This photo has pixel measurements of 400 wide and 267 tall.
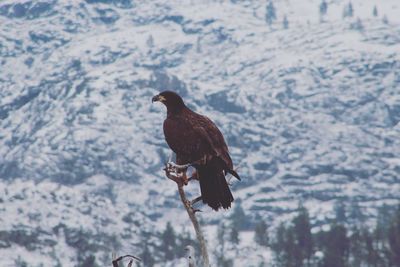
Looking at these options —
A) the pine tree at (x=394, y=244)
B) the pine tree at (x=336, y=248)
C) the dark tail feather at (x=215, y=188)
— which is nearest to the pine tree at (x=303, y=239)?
the pine tree at (x=336, y=248)

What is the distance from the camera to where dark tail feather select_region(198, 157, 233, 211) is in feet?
40.3

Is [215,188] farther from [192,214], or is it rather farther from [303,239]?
[303,239]

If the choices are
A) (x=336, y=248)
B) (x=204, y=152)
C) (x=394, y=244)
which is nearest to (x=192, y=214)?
(x=204, y=152)

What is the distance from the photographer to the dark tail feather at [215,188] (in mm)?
12289

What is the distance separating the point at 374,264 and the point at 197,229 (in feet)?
520

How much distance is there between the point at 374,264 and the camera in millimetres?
164125

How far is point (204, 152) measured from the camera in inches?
496

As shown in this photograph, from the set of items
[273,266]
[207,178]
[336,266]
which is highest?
[207,178]

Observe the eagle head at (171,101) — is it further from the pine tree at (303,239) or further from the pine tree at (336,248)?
the pine tree at (303,239)

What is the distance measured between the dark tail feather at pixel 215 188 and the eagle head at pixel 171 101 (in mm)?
1674

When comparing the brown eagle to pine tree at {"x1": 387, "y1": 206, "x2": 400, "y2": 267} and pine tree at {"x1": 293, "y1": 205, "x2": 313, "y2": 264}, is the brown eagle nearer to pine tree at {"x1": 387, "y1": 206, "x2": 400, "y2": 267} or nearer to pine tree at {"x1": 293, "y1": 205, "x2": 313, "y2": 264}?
pine tree at {"x1": 387, "y1": 206, "x2": 400, "y2": 267}

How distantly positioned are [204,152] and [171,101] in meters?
1.74

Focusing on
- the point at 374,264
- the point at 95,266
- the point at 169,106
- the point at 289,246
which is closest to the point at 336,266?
the point at 374,264

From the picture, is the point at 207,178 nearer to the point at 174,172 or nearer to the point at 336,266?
the point at 174,172
